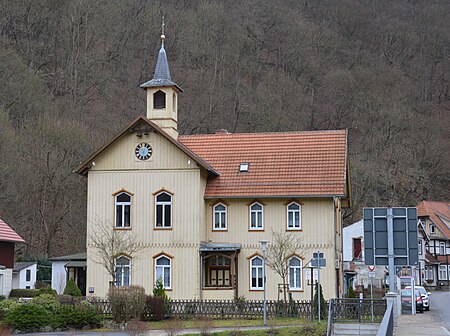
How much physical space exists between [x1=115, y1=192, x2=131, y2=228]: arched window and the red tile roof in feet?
12.2

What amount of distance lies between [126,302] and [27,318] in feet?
11.8

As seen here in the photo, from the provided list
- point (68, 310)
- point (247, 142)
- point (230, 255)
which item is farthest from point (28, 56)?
point (68, 310)

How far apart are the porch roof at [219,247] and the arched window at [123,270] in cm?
363

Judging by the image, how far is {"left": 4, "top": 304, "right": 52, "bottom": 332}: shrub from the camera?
91.1ft

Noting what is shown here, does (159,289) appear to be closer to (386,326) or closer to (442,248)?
(386,326)

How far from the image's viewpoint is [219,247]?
35469 mm

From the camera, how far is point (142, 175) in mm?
36406

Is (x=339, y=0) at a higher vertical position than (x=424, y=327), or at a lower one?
higher

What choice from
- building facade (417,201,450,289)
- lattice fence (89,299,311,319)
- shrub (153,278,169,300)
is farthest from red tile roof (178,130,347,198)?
building facade (417,201,450,289)

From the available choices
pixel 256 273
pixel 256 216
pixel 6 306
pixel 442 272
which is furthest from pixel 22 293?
pixel 442 272

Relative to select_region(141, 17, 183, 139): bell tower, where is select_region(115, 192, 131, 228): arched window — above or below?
below

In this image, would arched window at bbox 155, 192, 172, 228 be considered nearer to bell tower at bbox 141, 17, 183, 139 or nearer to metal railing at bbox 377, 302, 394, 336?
bell tower at bbox 141, 17, 183, 139

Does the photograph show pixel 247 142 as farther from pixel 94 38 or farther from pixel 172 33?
pixel 172 33

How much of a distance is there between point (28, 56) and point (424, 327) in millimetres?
50416
